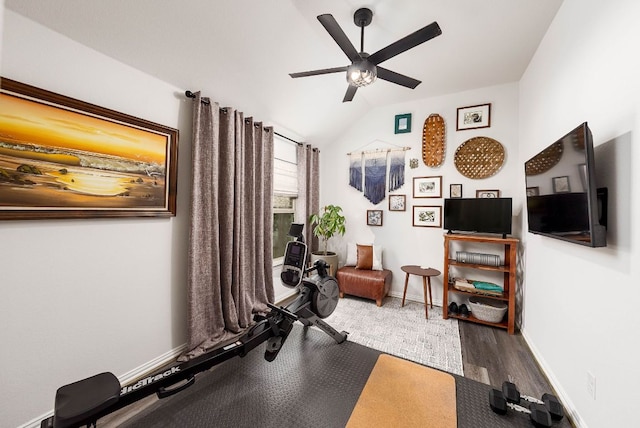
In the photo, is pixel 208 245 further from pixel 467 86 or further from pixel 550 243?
pixel 467 86

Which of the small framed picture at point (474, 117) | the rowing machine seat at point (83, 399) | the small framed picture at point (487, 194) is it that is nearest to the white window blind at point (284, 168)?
the small framed picture at point (474, 117)

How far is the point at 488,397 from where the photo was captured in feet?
5.74

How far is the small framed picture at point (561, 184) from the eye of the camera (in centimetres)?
171

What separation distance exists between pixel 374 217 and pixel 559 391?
2733 millimetres

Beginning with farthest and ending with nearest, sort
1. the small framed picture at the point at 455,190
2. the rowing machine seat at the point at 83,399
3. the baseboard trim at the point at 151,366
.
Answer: the small framed picture at the point at 455,190
the baseboard trim at the point at 151,366
the rowing machine seat at the point at 83,399

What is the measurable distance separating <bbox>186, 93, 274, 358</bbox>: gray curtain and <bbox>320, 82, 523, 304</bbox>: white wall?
5.46 ft

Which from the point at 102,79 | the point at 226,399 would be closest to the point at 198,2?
the point at 102,79

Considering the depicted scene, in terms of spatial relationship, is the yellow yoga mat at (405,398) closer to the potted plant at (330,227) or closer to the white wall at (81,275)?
the white wall at (81,275)

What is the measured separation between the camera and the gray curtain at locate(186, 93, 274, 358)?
243 centimetres

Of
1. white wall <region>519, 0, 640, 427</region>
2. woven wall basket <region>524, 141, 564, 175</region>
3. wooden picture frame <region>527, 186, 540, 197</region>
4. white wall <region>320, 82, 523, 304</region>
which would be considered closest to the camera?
white wall <region>519, 0, 640, 427</region>

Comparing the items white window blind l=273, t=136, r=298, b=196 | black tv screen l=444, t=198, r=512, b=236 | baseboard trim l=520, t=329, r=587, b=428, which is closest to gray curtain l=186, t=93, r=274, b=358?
white window blind l=273, t=136, r=298, b=196

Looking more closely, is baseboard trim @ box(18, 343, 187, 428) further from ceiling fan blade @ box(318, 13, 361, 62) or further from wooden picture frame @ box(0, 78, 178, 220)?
ceiling fan blade @ box(318, 13, 361, 62)

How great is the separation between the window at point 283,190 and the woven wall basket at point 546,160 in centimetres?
282

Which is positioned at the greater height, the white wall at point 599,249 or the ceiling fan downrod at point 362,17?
the ceiling fan downrod at point 362,17
